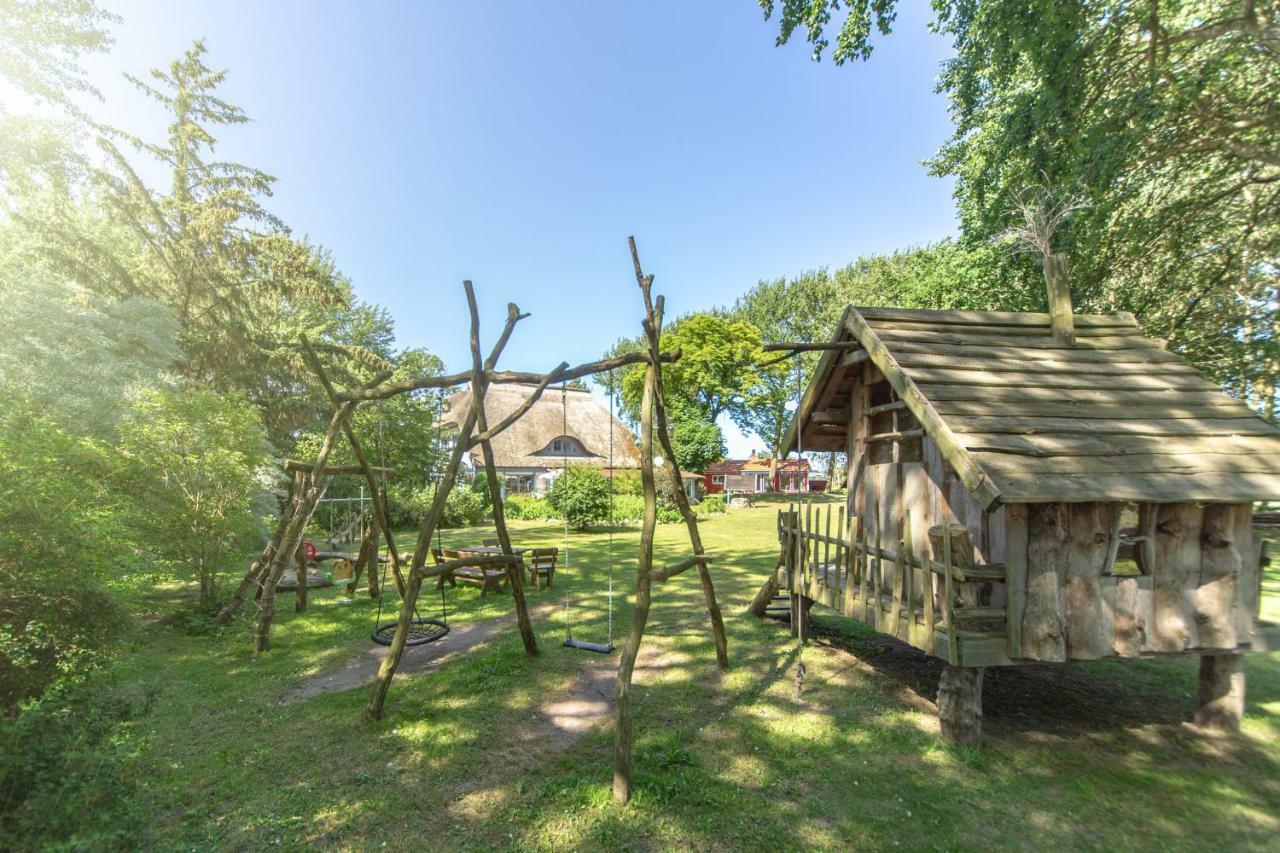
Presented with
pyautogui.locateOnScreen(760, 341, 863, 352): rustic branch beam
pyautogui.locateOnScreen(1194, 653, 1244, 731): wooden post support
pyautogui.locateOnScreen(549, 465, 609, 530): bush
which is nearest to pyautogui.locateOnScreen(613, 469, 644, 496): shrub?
pyautogui.locateOnScreen(549, 465, 609, 530): bush

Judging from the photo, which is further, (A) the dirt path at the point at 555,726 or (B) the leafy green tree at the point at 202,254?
(B) the leafy green tree at the point at 202,254

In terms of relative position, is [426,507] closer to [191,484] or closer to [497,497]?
[191,484]

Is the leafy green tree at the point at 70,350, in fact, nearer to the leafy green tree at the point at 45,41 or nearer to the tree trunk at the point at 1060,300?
the leafy green tree at the point at 45,41

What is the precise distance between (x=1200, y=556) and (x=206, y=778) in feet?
31.6

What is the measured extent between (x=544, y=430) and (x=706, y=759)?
113 feet

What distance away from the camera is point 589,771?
489 centimetres

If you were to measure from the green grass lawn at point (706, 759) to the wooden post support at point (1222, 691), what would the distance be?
222 mm

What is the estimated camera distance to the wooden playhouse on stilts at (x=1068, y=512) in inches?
188

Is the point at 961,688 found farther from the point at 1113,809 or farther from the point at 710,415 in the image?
the point at 710,415

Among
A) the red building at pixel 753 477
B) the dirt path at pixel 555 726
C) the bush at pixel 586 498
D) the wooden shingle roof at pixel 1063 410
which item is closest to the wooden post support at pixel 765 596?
the dirt path at pixel 555 726

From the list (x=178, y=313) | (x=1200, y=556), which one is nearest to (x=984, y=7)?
(x=1200, y=556)

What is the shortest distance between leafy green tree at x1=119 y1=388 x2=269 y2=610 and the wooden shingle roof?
9.78 meters

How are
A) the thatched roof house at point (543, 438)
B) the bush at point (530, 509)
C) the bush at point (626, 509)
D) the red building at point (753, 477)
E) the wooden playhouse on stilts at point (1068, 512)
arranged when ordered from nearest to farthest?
the wooden playhouse on stilts at point (1068, 512) → the bush at point (626, 509) → the bush at point (530, 509) → the thatched roof house at point (543, 438) → the red building at point (753, 477)

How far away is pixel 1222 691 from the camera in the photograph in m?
5.66
